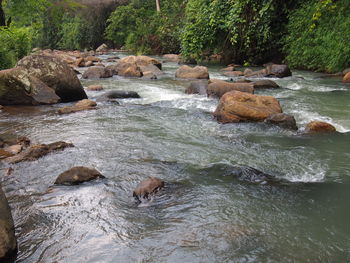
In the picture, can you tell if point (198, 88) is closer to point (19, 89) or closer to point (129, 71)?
point (19, 89)

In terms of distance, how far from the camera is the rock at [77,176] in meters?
4.28

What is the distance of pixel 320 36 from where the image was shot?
12.9 metres

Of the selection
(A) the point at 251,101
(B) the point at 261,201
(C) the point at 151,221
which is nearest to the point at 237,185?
(B) the point at 261,201

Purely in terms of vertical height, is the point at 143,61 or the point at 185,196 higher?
the point at 185,196

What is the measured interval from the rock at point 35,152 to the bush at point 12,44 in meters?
6.83

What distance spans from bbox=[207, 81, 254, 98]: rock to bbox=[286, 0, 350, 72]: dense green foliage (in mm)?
4528

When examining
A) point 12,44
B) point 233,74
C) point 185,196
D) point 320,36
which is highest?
point 12,44

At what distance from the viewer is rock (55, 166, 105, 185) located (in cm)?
428

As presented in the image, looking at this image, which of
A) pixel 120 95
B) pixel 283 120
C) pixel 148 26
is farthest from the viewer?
pixel 148 26

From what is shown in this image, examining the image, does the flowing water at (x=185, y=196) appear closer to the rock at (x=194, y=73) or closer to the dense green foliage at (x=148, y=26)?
the rock at (x=194, y=73)

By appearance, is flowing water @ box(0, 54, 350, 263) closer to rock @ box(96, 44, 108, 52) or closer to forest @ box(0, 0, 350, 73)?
forest @ box(0, 0, 350, 73)

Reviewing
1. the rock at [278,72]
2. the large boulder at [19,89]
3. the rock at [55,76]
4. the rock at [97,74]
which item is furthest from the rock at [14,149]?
the rock at [278,72]

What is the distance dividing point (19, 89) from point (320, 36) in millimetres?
9873

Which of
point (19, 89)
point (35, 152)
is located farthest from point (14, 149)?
point (19, 89)
